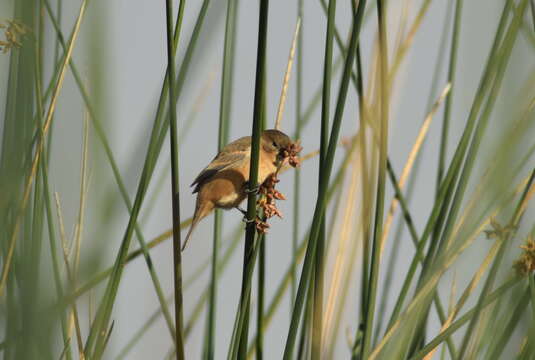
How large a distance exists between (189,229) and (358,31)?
1.82 metres

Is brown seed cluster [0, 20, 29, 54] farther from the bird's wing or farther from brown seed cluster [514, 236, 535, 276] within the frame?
the bird's wing

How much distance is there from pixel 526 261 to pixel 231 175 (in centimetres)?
195

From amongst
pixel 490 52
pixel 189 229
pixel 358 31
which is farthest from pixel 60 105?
pixel 189 229

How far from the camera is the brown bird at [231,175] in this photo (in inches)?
136

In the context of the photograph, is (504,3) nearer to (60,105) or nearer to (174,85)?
(174,85)

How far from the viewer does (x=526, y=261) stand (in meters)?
1.95

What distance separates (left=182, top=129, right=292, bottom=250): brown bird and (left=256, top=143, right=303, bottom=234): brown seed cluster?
778 millimetres

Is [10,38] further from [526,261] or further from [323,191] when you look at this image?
[526,261]

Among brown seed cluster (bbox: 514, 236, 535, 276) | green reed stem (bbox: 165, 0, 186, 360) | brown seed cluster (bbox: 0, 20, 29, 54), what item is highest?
brown seed cluster (bbox: 0, 20, 29, 54)

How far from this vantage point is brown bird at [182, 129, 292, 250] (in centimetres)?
346

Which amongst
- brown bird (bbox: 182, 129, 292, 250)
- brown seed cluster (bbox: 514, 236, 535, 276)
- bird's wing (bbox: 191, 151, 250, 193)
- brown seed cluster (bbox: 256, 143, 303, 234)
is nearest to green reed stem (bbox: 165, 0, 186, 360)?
brown seed cluster (bbox: 256, 143, 303, 234)

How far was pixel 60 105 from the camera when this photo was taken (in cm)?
139

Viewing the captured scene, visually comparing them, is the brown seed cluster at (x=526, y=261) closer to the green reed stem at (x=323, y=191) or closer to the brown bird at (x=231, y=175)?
the green reed stem at (x=323, y=191)

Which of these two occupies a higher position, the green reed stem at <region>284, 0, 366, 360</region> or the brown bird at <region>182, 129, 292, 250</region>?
the brown bird at <region>182, 129, 292, 250</region>
